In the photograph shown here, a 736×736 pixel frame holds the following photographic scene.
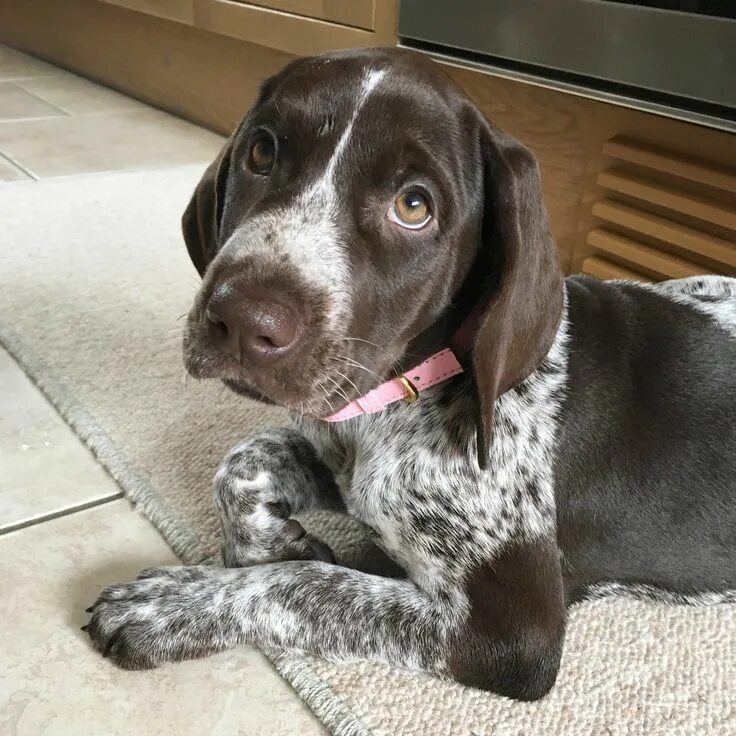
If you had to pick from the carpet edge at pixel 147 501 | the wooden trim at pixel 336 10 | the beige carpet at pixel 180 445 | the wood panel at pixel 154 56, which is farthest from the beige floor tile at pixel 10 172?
the carpet edge at pixel 147 501

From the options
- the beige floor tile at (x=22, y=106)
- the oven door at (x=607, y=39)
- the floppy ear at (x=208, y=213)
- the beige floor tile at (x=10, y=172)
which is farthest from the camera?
the beige floor tile at (x=22, y=106)

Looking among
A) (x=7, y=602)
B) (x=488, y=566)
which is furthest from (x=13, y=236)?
(x=488, y=566)

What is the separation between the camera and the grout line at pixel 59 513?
6.65 ft

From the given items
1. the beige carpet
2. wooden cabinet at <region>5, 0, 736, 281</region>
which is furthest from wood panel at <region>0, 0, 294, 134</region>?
the beige carpet

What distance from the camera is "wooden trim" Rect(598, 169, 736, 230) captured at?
2961 millimetres

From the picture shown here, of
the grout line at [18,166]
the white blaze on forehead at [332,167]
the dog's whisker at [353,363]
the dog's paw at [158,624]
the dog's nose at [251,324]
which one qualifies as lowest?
the grout line at [18,166]

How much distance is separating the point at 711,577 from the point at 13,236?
9.61 feet

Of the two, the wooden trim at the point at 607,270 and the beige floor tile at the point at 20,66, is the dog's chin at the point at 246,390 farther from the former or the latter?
the beige floor tile at the point at 20,66

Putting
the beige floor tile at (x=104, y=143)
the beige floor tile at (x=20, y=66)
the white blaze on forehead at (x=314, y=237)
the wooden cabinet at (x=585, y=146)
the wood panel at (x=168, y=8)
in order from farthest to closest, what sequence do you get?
the beige floor tile at (x=20, y=66) < the wood panel at (x=168, y=8) < the beige floor tile at (x=104, y=143) < the wooden cabinet at (x=585, y=146) < the white blaze on forehead at (x=314, y=237)

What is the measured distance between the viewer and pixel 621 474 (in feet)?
5.98

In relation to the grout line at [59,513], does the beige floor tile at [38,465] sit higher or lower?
lower

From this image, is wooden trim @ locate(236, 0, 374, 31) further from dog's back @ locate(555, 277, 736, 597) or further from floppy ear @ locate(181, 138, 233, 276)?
dog's back @ locate(555, 277, 736, 597)

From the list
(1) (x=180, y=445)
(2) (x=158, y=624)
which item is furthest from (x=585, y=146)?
(2) (x=158, y=624)

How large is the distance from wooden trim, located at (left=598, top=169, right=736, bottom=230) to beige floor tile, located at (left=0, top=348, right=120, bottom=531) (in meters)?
2.09
